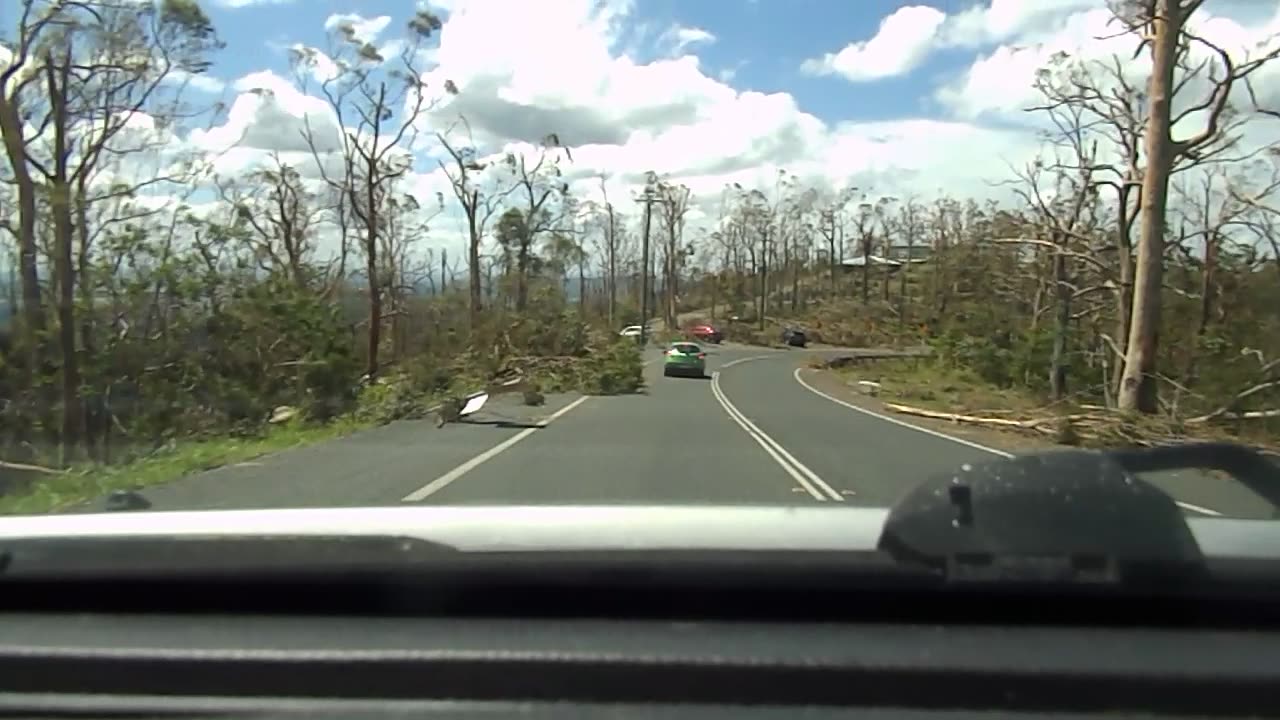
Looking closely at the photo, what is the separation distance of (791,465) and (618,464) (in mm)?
2243

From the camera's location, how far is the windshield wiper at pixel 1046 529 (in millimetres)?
3564

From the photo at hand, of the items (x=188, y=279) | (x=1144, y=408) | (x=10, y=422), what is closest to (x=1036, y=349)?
(x=1144, y=408)

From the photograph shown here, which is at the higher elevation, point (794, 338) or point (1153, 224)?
point (1153, 224)

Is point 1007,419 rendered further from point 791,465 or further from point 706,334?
point 706,334

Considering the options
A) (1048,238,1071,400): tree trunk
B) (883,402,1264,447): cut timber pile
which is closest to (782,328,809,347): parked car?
(1048,238,1071,400): tree trunk

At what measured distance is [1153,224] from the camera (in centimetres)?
2209

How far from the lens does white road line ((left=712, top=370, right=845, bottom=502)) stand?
12.4m

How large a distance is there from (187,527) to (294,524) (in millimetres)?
355

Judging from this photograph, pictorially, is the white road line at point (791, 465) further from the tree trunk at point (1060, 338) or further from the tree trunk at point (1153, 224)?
the tree trunk at point (1060, 338)

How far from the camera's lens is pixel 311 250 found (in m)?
55.8

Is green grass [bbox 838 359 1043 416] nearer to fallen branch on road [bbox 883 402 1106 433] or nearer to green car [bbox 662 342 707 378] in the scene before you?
fallen branch on road [bbox 883 402 1106 433]

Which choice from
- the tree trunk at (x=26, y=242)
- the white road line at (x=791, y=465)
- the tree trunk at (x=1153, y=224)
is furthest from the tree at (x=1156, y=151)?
the tree trunk at (x=26, y=242)

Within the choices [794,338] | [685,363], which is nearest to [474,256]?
[685,363]

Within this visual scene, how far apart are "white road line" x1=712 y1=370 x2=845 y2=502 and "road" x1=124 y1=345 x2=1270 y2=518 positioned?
25mm
